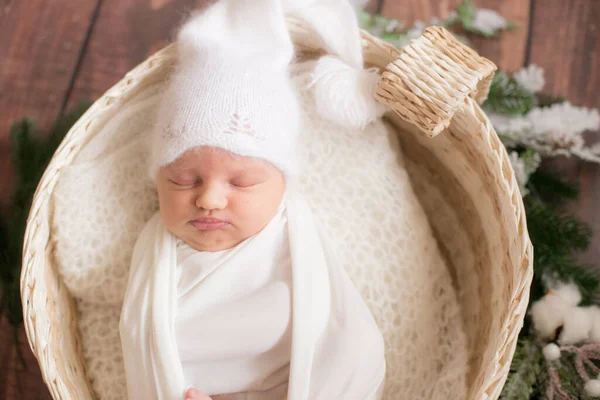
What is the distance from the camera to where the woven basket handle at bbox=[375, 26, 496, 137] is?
3.45ft

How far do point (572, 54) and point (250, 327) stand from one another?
123 cm

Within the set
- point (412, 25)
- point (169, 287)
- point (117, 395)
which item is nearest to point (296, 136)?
point (169, 287)

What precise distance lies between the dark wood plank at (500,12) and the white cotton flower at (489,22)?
0.03 m

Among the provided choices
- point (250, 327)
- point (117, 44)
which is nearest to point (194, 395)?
point (250, 327)

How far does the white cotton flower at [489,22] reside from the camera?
1.70 metres

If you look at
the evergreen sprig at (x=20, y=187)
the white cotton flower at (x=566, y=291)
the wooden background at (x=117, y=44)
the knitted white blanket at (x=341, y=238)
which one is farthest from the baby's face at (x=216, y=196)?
the wooden background at (x=117, y=44)

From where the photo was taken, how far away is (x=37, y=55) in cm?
172

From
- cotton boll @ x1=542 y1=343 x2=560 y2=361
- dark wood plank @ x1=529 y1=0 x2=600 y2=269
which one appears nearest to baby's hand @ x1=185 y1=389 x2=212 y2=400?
cotton boll @ x1=542 y1=343 x2=560 y2=361

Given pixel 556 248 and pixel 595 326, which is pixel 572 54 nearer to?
pixel 556 248

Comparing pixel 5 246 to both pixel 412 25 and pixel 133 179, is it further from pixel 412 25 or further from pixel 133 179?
pixel 412 25

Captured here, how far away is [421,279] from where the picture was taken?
4.11 feet

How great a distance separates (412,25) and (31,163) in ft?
3.69

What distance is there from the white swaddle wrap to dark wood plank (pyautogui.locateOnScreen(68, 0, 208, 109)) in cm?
74

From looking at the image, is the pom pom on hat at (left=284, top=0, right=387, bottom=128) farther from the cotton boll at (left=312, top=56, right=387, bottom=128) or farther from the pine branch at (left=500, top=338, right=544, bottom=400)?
the pine branch at (left=500, top=338, right=544, bottom=400)
